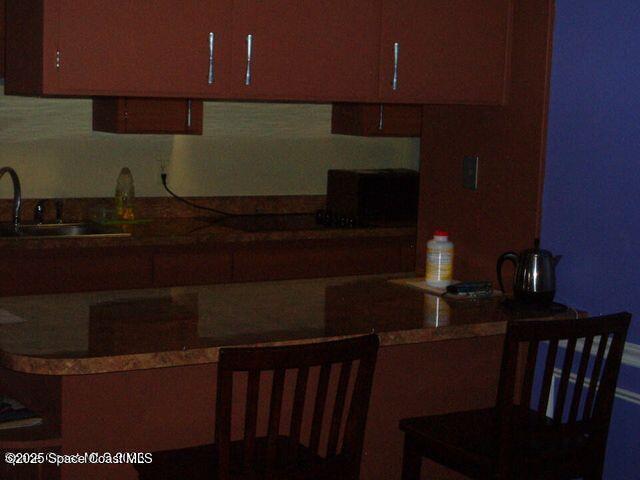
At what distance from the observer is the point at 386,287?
3.46m

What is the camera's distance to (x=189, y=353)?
2490 mm

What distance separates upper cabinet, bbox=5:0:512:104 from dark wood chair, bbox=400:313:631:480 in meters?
1.20

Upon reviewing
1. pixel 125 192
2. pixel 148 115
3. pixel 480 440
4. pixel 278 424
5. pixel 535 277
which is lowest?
pixel 480 440

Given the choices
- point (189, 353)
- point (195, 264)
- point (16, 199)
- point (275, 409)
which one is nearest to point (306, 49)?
point (189, 353)

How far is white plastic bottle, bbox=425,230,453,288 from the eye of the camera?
342 cm

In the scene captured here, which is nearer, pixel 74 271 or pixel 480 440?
pixel 480 440

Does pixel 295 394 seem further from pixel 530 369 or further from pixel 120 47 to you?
pixel 120 47

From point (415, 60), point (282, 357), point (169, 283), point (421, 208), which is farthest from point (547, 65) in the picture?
point (169, 283)

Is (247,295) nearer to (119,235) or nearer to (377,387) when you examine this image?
(377,387)

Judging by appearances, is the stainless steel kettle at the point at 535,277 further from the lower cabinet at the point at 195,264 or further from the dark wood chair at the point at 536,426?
the lower cabinet at the point at 195,264

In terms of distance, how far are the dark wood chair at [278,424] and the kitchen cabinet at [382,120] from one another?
10.9 feet

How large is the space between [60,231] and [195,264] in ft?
2.41

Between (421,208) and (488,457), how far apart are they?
1.56 metres

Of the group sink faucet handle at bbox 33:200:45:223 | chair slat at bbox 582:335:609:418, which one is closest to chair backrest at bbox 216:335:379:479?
chair slat at bbox 582:335:609:418
